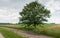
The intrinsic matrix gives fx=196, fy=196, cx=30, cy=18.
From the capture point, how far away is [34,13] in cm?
6462

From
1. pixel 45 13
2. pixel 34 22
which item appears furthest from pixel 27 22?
pixel 45 13

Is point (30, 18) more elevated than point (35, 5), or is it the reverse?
point (35, 5)

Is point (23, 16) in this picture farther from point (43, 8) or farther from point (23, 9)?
point (43, 8)

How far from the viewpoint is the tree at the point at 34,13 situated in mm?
64375

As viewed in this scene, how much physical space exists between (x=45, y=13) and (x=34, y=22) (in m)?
4.69

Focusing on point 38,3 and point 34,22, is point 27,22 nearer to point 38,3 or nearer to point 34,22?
point 34,22

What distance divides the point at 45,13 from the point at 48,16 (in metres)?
1.49

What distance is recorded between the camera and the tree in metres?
64.4

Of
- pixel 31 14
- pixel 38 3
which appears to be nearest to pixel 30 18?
pixel 31 14

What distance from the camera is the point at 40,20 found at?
64375mm

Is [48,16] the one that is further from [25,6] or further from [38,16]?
[25,6]

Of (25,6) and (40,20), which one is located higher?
(25,6)

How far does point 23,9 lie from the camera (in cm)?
6725

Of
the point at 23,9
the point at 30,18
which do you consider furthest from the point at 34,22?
the point at 23,9
